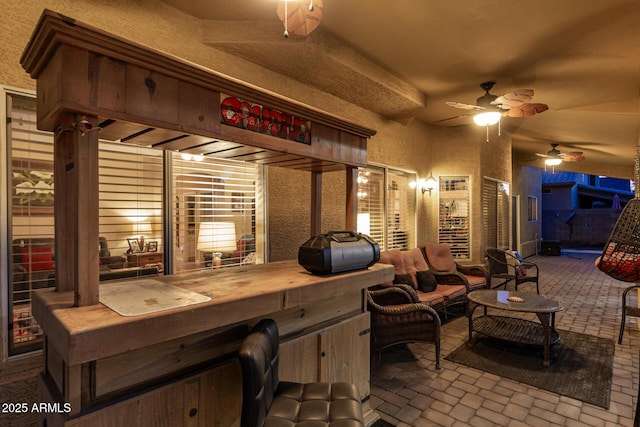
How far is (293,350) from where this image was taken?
5.98 feet

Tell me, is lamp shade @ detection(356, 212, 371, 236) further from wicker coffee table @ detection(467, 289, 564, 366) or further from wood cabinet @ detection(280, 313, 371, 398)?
wood cabinet @ detection(280, 313, 371, 398)

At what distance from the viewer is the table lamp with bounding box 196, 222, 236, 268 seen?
287 cm

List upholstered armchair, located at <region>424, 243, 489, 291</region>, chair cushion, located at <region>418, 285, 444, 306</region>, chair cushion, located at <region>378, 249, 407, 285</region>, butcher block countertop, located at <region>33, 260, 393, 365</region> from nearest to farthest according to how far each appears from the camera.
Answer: butcher block countertop, located at <region>33, 260, 393, 365</region>, chair cushion, located at <region>418, 285, 444, 306</region>, chair cushion, located at <region>378, 249, 407, 285</region>, upholstered armchair, located at <region>424, 243, 489, 291</region>

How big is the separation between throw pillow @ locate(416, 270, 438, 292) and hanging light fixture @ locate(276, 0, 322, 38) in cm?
348

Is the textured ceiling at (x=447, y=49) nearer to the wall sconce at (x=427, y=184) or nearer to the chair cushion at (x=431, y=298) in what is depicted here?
the wall sconce at (x=427, y=184)

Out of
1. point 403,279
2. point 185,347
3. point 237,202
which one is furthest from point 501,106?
point 185,347

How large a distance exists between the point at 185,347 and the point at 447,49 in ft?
11.9

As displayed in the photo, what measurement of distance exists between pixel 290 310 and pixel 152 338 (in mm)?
811

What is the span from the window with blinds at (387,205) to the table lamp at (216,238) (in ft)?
6.12

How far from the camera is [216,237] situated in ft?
9.61

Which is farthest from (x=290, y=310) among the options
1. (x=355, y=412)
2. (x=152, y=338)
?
(x=152, y=338)

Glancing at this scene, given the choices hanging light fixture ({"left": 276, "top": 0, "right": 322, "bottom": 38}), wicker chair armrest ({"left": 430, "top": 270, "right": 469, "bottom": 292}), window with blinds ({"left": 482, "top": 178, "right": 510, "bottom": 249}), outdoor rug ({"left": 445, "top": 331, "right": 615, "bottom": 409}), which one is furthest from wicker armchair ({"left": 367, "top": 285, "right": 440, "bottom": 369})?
window with blinds ({"left": 482, "top": 178, "right": 510, "bottom": 249})

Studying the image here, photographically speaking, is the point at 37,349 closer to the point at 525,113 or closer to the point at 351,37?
the point at 351,37

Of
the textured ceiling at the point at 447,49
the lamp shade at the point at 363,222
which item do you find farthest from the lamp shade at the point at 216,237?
the lamp shade at the point at 363,222
